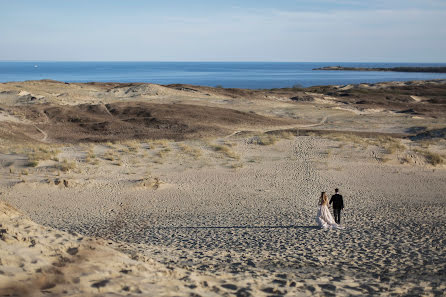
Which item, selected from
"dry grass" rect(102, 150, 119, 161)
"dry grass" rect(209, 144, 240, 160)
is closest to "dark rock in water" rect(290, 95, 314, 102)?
"dry grass" rect(209, 144, 240, 160)

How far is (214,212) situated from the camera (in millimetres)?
14789

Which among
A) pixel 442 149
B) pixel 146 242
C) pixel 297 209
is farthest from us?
pixel 442 149

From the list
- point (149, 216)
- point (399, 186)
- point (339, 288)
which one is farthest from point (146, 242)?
point (399, 186)

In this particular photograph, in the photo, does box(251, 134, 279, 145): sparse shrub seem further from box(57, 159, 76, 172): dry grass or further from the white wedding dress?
the white wedding dress

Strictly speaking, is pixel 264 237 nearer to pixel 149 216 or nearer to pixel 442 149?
pixel 149 216

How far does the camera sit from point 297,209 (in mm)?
15188

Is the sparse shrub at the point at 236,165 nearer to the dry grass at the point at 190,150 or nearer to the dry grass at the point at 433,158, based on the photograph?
the dry grass at the point at 190,150

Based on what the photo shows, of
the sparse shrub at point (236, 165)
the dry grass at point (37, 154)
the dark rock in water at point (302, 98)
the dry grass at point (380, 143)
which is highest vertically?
the dark rock in water at point (302, 98)

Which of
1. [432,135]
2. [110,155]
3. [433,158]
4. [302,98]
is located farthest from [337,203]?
[302,98]

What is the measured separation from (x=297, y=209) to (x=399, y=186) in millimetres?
5517

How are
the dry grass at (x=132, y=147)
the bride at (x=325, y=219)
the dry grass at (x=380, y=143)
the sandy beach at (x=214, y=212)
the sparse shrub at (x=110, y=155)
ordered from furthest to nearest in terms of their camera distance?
the dry grass at (x=380, y=143), the dry grass at (x=132, y=147), the sparse shrub at (x=110, y=155), the bride at (x=325, y=219), the sandy beach at (x=214, y=212)

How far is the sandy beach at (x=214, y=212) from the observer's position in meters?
7.91

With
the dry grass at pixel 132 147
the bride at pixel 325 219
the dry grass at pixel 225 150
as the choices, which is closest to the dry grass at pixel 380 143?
the dry grass at pixel 225 150

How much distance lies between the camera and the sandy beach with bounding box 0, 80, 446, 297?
7.91 metres
